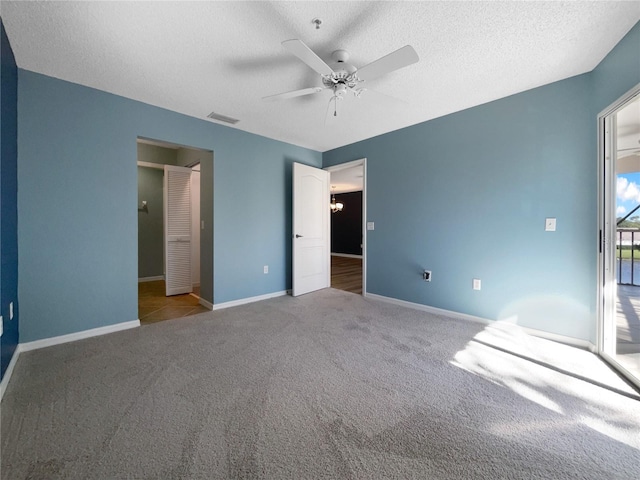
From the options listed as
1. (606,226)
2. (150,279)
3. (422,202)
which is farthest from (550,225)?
(150,279)

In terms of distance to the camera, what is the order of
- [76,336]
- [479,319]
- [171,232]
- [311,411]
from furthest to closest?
1. [171,232]
2. [479,319]
3. [76,336]
4. [311,411]

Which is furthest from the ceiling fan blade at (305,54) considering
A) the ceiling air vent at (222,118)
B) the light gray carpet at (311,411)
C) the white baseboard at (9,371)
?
the white baseboard at (9,371)

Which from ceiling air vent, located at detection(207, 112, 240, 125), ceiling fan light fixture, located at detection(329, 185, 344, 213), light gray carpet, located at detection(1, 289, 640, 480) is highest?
ceiling air vent, located at detection(207, 112, 240, 125)

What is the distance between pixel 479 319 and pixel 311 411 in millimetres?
2313

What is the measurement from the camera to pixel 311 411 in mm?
1473

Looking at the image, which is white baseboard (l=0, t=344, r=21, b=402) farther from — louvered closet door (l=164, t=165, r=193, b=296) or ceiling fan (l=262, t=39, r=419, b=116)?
ceiling fan (l=262, t=39, r=419, b=116)

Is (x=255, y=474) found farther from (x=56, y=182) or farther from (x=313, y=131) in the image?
(x=313, y=131)

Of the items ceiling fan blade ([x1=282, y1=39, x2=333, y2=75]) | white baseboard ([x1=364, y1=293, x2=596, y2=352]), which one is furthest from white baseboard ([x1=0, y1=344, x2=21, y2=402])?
white baseboard ([x1=364, y1=293, x2=596, y2=352])

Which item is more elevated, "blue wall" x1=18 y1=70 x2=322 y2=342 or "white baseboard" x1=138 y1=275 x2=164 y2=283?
"blue wall" x1=18 y1=70 x2=322 y2=342

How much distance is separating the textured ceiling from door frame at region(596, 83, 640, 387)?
0.61 metres

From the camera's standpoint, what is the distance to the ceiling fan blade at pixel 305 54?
4.90ft

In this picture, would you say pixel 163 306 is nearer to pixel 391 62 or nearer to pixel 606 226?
pixel 391 62

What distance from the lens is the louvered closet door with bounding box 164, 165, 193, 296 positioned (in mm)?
4152

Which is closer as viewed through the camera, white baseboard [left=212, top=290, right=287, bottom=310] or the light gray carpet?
the light gray carpet
